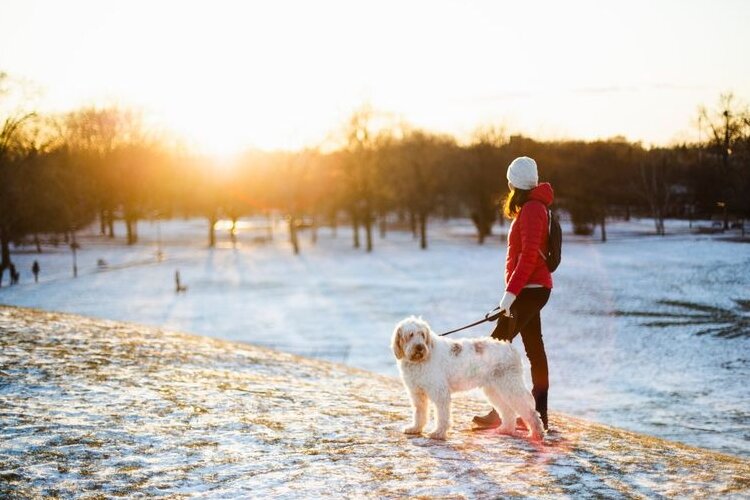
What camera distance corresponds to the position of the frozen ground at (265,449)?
519 centimetres

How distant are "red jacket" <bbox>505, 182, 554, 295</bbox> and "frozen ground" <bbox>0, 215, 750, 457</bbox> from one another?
5.59 meters

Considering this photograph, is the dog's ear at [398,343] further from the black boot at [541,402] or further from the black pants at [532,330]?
the black boot at [541,402]

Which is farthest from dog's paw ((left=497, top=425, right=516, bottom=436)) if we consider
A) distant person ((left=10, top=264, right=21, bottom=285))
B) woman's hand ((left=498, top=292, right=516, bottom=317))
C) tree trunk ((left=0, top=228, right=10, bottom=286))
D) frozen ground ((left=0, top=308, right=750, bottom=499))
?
tree trunk ((left=0, top=228, right=10, bottom=286))

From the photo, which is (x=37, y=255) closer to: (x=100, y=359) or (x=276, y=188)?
(x=276, y=188)

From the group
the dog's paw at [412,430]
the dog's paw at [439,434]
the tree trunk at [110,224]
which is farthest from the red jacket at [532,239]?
the tree trunk at [110,224]

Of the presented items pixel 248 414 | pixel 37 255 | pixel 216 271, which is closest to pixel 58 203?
pixel 37 255

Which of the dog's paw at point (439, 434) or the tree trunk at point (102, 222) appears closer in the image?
the dog's paw at point (439, 434)

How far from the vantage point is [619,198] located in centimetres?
1911

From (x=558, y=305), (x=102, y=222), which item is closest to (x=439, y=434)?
(x=558, y=305)

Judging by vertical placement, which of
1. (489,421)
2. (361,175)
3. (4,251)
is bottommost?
(489,421)

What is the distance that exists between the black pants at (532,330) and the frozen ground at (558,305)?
15.7 feet

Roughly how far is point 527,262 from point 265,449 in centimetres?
308

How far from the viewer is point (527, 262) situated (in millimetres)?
6242

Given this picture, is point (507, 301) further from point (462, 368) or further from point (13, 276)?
point (13, 276)
